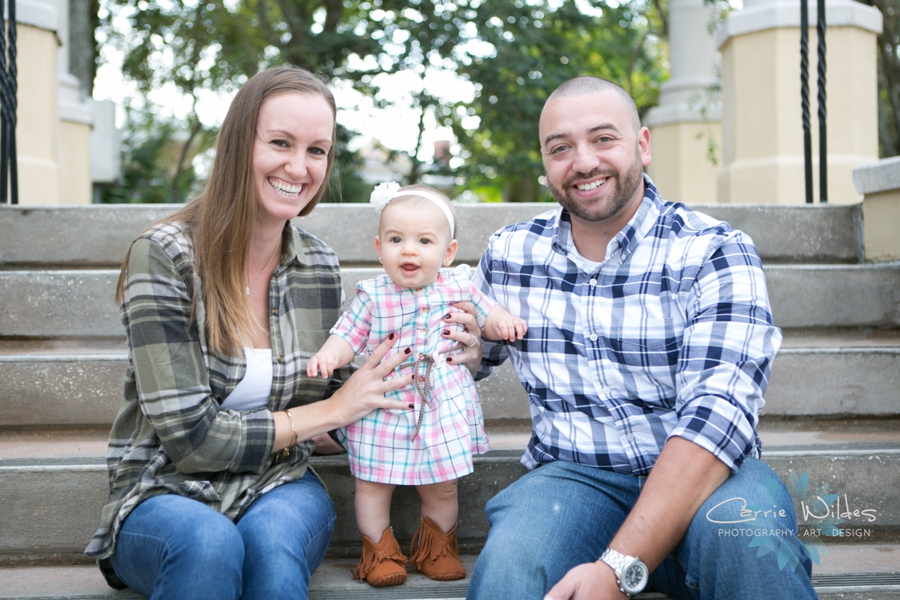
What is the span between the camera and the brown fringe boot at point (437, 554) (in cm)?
214

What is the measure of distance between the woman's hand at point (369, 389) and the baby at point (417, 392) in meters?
0.05

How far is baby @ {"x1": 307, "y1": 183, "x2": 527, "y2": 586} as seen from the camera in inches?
83.7

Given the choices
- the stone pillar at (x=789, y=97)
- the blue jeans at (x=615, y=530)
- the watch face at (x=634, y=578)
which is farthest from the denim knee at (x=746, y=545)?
the stone pillar at (x=789, y=97)

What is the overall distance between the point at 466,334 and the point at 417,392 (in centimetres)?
22

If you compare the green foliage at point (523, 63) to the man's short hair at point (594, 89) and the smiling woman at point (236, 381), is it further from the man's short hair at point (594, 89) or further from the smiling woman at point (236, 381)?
the smiling woman at point (236, 381)

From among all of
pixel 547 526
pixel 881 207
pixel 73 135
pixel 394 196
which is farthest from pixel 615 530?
pixel 73 135

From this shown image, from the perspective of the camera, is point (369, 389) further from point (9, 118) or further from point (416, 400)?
point (9, 118)

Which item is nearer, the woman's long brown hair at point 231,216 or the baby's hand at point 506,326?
the woman's long brown hair at point 231,216

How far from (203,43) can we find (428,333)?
11225mm

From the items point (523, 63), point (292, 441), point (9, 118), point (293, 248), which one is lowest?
point (292, 441)

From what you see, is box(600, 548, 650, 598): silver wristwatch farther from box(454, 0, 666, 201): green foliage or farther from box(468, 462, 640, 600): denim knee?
box(454, 0, 666, 201): green foliage

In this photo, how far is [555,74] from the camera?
8.64 m

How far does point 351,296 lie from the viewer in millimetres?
3076

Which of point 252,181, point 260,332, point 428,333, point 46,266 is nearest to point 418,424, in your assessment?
point 428,333
